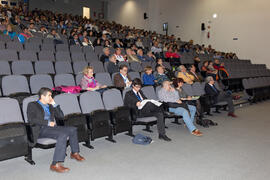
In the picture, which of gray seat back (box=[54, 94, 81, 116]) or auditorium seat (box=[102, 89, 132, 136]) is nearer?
gray seat back (box=[54, 94, 81, 116])

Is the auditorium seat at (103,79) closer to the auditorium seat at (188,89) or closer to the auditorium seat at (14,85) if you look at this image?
A: the auditorium seat at (14,85)

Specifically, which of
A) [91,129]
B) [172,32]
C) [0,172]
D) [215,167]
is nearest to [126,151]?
[91,129]

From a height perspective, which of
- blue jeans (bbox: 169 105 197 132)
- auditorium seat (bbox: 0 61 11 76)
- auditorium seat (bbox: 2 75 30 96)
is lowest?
blue jeans (bbox: 169 105 197 132)

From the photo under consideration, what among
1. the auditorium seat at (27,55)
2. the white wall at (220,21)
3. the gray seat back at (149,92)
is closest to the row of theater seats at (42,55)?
the auditorium seat at (27,55)

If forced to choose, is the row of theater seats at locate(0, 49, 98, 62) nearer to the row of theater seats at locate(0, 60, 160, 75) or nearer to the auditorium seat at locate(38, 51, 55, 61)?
the auditorium seat at locate(38, 51, 55, 61)

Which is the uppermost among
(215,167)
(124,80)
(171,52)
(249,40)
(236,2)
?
(236,2)

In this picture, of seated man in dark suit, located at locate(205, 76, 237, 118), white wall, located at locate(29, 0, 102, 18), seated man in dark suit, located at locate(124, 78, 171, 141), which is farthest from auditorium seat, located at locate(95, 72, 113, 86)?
white wall, located at locate(29, 0, 102, 18)

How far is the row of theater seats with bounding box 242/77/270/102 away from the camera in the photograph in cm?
805

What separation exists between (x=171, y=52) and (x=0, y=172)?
7.85 metres

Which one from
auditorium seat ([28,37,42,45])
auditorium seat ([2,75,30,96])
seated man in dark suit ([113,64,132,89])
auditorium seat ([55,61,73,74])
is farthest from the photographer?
auditorium seat ([28,37,42,45])

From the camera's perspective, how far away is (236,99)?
25.8ft

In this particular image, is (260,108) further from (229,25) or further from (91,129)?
(229,25)

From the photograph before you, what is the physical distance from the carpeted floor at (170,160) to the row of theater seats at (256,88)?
3.59m

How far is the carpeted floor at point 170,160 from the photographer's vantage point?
113 inches
